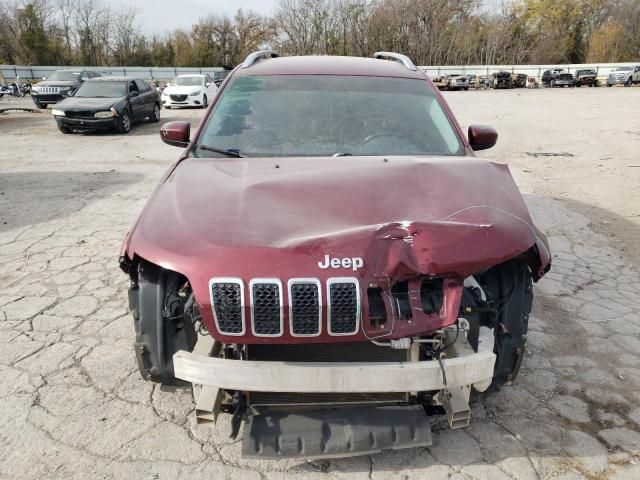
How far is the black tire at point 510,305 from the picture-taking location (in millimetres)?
2471

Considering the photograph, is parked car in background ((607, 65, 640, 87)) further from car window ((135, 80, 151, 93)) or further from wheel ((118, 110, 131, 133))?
wheel ((118, 110, 131, 133))

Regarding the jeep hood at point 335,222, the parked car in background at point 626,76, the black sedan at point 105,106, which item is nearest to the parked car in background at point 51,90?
the black sedan at point 105,106

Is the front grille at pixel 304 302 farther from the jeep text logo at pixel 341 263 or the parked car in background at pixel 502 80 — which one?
the parked car in background at pixel 502 80

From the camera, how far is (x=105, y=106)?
13.1m

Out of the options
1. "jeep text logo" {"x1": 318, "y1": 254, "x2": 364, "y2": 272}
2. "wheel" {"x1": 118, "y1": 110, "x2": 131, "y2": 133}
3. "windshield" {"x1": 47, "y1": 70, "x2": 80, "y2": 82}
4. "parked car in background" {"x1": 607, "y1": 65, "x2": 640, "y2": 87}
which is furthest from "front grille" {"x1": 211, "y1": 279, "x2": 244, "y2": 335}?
"parked car in background" {"x1": 607, "y1": 65, "x2": 640, "y2": 87}

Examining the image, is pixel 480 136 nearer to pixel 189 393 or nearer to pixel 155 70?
pixel 189 393

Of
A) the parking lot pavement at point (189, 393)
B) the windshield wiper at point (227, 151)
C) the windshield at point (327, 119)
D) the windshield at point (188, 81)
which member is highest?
the windshield at point (188, 81)

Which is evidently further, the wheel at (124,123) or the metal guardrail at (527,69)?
the metal guardrail at (527,69)

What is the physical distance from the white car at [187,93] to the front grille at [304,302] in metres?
18.7

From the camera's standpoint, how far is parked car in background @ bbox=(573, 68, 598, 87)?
1724 inches

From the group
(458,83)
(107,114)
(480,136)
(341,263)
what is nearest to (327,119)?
(480,136)

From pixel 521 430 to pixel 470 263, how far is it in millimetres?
1110

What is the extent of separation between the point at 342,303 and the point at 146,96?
15.3 metres

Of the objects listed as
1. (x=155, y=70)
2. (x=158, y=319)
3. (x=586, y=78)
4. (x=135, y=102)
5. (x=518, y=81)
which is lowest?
(x=158, y=319)
